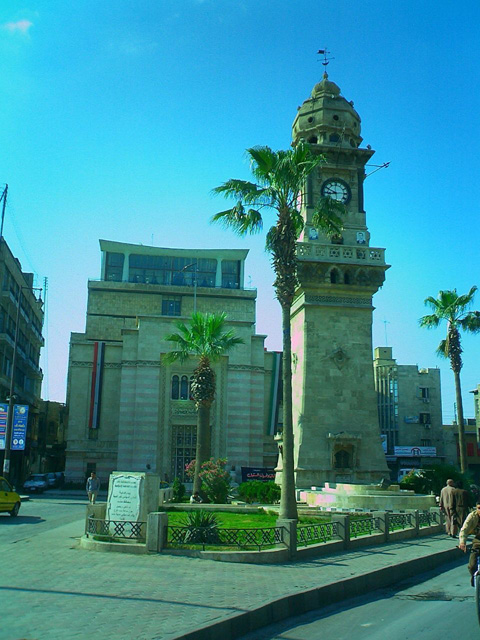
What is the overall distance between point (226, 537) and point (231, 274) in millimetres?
55951

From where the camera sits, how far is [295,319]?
33281 mm

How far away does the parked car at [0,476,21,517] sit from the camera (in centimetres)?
2361

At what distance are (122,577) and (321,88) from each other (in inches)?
1219

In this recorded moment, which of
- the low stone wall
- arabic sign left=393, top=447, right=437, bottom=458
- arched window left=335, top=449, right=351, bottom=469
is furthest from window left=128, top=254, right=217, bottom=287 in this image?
the low stone wall

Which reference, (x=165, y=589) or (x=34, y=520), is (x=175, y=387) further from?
(x=165, y=589)

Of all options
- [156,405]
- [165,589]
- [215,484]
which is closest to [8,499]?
[215,484]

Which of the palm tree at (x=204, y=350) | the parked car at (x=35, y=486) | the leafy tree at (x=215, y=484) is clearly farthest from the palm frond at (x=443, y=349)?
the parked car at (x=35, y=486)

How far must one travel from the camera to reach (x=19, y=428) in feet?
131

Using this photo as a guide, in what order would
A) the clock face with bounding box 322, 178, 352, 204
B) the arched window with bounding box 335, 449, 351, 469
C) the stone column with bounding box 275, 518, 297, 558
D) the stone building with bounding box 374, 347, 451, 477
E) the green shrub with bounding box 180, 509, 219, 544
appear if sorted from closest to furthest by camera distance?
the stone column with bounding box 275, 518, 297, 558 < the green shrub with bounding box 180, 509, 219, 544 < the arched window with bounding box 335, 449, 351, 469 < the clock face with bounding box 322, 178, 352, 204 < the stone building with bounding box 374, 347, 451, 477

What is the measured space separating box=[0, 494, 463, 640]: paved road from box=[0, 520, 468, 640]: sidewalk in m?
0.01

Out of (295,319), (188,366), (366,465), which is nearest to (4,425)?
(188,366)

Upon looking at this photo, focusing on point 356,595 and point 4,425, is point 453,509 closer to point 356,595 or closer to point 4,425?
point 356,595

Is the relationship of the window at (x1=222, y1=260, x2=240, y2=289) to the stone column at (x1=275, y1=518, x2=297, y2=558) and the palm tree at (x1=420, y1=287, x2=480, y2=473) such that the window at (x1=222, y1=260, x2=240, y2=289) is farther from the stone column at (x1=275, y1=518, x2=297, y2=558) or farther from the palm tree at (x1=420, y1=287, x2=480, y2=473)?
the stone column at (x1=275, y1=518, x2=297, y2=558)

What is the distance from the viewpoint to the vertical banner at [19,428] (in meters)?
39.2
